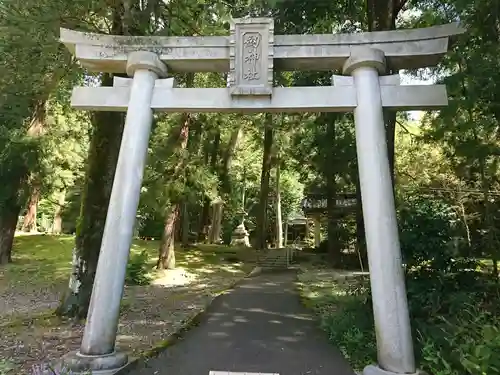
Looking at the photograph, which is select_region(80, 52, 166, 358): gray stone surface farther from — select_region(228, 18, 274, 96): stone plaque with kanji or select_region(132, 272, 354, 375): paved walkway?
select_region(228, 18, 274, 96): stone plaque with kanji

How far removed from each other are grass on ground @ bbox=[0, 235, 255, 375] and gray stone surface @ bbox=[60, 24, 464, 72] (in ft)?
12.6

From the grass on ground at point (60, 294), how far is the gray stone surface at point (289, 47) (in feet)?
12.6

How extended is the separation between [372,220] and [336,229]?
45.7 ft

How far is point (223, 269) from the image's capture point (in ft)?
55.6

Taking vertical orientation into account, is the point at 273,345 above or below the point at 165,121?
below

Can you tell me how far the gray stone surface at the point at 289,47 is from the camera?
16.2 ft

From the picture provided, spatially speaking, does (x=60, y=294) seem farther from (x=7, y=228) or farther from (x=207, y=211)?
(x=207, y=211)

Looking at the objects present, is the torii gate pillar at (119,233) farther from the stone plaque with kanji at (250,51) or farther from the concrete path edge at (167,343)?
the stone plaque with kanji at (250,51)

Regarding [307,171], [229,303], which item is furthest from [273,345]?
[307,171]

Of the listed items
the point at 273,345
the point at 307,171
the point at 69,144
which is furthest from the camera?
the point at 307,171

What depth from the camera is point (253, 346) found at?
585cm

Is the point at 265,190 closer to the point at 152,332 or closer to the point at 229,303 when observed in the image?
the point at 229,303

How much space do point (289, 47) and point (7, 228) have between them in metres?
13.6

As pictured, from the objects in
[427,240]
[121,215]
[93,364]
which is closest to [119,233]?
[121,215]
